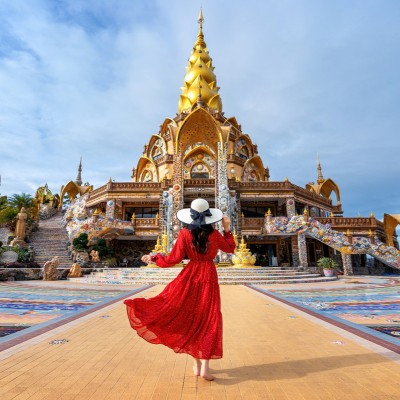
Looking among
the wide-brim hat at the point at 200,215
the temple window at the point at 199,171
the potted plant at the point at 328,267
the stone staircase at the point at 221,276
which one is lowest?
the stone staircase at the point at 221,276

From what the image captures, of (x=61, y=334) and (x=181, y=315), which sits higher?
(x=181, y=315)

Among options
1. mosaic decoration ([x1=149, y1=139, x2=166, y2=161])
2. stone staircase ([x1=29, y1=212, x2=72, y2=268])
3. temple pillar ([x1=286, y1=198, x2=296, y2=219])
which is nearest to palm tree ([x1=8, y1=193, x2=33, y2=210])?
stone staircase ([x1=29, y1=212, x2=72, y2=268])

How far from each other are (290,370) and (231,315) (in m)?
2.80

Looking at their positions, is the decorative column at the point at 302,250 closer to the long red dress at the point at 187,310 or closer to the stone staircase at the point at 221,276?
the stone staircase at the point at 221,276

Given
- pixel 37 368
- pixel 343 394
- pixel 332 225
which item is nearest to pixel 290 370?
pixel 343 394

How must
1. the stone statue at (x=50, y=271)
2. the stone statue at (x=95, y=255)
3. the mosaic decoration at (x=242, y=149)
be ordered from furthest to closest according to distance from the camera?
the mosaic decoration at (x=242, y=149) → the stone statue at (x=95, y=255) → the stone statue at (x=50, y=271)

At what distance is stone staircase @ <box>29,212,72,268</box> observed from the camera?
1794 cm

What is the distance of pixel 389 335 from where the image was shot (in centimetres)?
388

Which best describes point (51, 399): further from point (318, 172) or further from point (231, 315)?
point (318, 172)

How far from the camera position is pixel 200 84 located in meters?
30.5

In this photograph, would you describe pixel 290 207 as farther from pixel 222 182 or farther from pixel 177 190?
pixel 177 190

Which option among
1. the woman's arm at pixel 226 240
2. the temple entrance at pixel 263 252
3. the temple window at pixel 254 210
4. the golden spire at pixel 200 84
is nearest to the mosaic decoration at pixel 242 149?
the golden spire at pixel 200 84

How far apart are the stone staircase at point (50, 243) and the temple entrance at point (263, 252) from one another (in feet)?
43.9

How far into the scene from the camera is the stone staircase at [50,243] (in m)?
17.9
